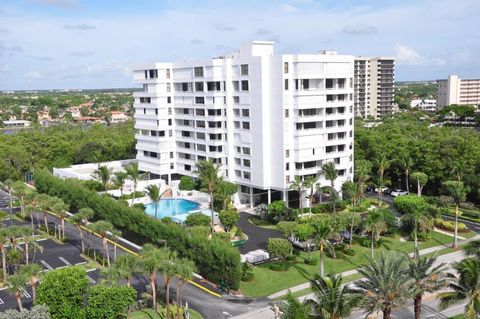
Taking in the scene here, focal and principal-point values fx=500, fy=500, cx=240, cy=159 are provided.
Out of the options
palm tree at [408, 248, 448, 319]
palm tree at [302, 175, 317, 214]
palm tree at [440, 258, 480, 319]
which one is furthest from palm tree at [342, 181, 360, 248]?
palm tree at [440, 258, 480, 319]

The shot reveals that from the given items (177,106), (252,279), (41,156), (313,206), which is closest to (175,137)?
(177,106)

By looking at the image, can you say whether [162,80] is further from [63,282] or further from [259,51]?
[63,282]

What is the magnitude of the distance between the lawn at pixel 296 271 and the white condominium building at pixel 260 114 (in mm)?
18994

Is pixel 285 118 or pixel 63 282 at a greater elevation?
pixel 285 118

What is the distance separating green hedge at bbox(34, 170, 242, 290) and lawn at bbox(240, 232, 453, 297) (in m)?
2.99

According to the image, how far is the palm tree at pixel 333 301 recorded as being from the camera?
29.8 meters

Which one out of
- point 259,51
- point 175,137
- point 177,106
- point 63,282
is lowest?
point 63,282

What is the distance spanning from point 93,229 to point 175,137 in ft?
126

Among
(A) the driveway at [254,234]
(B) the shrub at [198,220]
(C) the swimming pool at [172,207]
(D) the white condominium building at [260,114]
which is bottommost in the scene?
(A) the driveway at [254,234]

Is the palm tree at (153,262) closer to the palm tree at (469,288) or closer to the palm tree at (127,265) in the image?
the palm tree at (127,265)

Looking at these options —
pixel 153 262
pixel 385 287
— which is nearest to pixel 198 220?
pixel 153 262

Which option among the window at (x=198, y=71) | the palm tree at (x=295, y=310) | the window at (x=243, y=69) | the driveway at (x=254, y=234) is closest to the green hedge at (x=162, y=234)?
the driveway at (x=254, y=234)

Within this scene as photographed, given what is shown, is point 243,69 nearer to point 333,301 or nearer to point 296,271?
point 296,271

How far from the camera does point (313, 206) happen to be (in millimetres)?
73688
